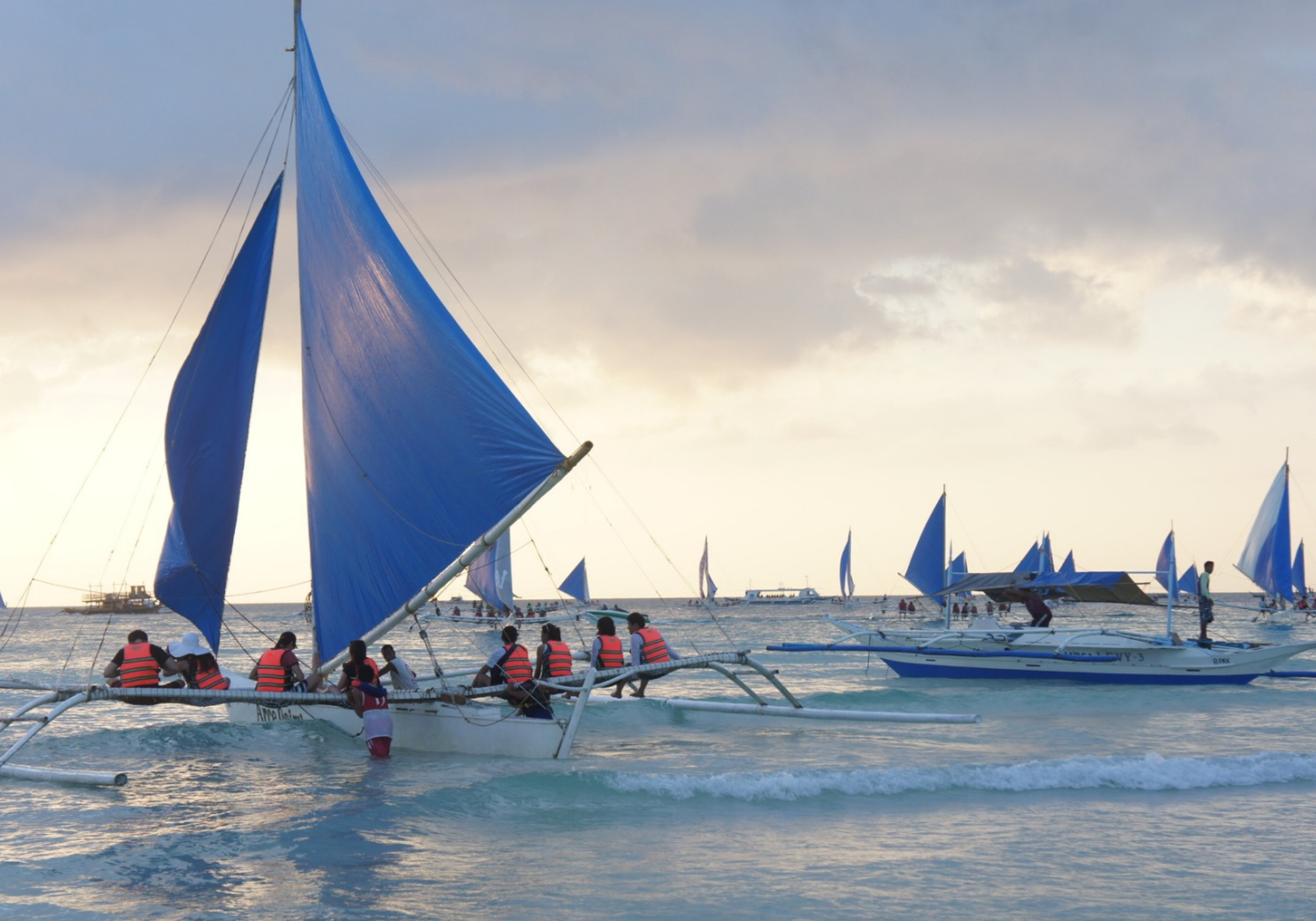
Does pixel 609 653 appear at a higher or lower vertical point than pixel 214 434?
lower

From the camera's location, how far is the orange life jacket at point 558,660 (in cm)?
1627

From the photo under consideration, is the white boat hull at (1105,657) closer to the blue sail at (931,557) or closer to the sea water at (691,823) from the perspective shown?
the sea water at (691,823)

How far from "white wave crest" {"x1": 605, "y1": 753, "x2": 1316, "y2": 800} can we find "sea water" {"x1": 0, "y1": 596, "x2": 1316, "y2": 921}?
0.04 meters

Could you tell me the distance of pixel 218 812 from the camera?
12516 millimetres

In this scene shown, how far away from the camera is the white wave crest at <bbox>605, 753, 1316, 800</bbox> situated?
13.2 metres

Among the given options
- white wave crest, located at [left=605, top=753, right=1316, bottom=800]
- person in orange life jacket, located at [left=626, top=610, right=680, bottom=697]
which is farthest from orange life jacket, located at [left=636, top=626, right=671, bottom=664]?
white wave crest, located at [left=605, top=753, right=1316, bottom=800]

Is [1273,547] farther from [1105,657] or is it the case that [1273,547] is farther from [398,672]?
[398,672]

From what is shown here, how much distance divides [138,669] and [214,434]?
347 cm

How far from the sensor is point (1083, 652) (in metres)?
25.4

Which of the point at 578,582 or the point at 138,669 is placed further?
the point at 578,582

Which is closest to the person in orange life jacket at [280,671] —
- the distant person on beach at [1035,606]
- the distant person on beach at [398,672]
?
the distant person on beach at [398,672]

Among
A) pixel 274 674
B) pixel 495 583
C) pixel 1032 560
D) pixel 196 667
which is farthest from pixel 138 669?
pixel 1032 560

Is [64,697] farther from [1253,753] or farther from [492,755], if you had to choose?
[1253,753]

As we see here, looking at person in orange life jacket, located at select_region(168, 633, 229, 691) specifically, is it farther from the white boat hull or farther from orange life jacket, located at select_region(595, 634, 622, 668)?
the white boat hull
